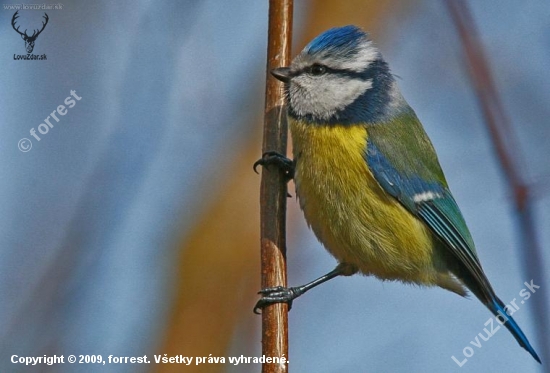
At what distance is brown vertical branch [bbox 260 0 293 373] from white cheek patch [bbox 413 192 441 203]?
515mm

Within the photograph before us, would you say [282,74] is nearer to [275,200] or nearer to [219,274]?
[275,200]

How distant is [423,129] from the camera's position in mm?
2545

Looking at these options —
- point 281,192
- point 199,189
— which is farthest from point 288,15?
point 199,189

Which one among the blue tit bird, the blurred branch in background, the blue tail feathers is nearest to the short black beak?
the blue tit bird

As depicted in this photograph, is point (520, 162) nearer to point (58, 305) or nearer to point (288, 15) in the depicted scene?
point (288, 15)

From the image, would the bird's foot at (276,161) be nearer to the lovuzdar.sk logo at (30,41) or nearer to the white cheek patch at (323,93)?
the white cheek patch at (323,93)

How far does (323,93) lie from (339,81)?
0.08 meters

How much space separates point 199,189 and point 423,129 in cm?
92

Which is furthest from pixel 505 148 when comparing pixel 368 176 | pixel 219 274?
pixel 219 274

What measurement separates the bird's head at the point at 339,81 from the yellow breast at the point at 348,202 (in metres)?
0.06

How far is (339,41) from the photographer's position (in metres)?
Answer: 2.36

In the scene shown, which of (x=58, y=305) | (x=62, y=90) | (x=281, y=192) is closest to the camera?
(x=281, y=192)

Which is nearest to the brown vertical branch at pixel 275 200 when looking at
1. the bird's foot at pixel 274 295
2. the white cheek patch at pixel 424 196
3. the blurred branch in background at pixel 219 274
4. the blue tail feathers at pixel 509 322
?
the bird's foot at pixel 274 295

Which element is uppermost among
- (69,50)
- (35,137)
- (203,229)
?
(69,50)
